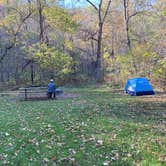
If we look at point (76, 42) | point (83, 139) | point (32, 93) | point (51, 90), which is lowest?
point (83, 139)

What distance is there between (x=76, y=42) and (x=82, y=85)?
Answer: 8.70 metres

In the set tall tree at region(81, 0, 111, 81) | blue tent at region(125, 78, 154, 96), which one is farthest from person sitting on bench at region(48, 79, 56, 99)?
tall tree at region(81, 0, 111, 81)

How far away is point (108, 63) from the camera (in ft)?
117

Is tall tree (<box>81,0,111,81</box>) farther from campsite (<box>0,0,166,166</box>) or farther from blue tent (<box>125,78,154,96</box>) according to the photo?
blue tent (<box>125,78,154,96</box>)

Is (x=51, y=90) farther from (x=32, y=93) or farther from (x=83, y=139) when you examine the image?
(x=83, y=139)

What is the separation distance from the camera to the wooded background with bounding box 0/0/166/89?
30.6m

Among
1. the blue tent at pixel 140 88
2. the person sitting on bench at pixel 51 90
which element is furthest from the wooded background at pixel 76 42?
the person sitting on bench at pixel 51 90

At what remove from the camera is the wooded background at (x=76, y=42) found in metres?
30.6

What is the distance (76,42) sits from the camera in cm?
4166

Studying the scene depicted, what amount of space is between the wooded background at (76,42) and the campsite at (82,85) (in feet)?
0.34

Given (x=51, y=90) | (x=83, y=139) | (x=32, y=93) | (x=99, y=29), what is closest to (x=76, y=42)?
(x=99, y=29)

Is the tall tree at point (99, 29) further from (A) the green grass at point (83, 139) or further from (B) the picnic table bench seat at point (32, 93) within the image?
(A) the green grass at point (83, 139)

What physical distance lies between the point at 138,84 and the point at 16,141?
1635cm

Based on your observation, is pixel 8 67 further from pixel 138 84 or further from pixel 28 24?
pixel 138 84
